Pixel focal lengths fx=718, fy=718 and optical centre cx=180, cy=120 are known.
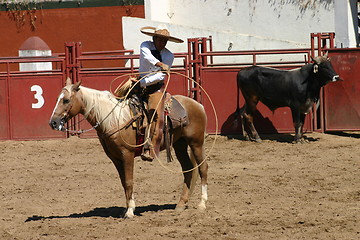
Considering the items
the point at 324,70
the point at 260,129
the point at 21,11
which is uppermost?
the point at 21,11

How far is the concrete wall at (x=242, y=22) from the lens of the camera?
19.7 metres

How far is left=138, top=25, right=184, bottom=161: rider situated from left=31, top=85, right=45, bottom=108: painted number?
285 inches

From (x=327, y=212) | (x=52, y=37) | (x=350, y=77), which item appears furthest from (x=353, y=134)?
(x=52, y=37)

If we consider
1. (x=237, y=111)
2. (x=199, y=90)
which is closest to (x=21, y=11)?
(x=199, y=90)

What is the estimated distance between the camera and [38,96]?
50.2 ft

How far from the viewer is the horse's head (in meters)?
7.93

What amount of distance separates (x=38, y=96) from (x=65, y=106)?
7.51 metres

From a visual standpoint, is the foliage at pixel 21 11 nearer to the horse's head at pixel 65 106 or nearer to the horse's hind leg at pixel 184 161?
the horse's hind leg at pixel 184 161

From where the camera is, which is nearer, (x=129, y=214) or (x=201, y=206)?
(x=129, y=214)

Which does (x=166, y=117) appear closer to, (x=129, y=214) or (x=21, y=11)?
(x=129, y=214)

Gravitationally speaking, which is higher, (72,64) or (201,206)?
(72,64)

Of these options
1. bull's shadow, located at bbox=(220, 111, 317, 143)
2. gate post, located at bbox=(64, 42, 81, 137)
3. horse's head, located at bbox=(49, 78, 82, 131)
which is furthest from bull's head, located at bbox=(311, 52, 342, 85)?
horse's head, located at bbox=(49, 78, 82, 131)

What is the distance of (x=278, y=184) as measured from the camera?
33.7 ft

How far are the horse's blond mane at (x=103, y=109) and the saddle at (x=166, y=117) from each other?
0.17m
